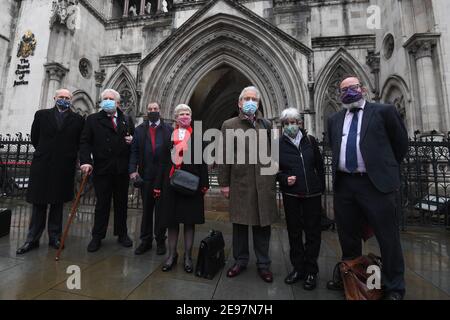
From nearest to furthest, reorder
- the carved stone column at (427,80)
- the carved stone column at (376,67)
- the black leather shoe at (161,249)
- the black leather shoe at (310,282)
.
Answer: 1. the black leather shoe at (310,282)
2. the black leather shoe at (161,249)
3. the carved stone column at (427,80)
4. the carved stone column at (376,67)

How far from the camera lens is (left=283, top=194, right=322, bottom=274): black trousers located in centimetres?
276

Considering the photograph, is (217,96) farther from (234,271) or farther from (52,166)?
(234,271)

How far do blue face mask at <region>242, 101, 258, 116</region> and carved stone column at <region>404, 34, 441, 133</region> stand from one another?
28.0 ft

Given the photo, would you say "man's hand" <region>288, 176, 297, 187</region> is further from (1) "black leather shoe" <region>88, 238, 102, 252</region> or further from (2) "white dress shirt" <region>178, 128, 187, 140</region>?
(1) "black leather shoe" <region>88, 238, 102, 252</region>

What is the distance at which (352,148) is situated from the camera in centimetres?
251

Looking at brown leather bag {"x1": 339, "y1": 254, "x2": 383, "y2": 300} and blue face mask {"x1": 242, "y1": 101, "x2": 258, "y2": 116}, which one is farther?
blue face mask {"x1": 242, "y1": 101, "x2": 258, "y2": 116}

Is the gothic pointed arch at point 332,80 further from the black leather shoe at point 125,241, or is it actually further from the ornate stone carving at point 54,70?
the ornate stone carving at point 54,70

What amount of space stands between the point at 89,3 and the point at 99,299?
18167 millimetres

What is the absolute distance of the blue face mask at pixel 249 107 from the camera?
2.99 meters

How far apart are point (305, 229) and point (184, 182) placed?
1504 millimetres

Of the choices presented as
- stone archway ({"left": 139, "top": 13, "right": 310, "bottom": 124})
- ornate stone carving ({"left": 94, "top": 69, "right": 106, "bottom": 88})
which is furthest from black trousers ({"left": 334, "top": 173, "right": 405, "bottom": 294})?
ornate stone carving ({"left": 94, "top": 69, "right": 106, "bottom": 88})

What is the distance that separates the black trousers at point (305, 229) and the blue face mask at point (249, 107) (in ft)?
3.57

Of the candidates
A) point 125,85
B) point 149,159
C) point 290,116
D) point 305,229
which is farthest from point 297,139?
point 125,85

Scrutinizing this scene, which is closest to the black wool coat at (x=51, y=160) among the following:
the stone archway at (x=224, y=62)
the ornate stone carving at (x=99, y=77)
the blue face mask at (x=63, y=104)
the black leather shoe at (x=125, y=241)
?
the blue face mask at (x=63, y=104)
